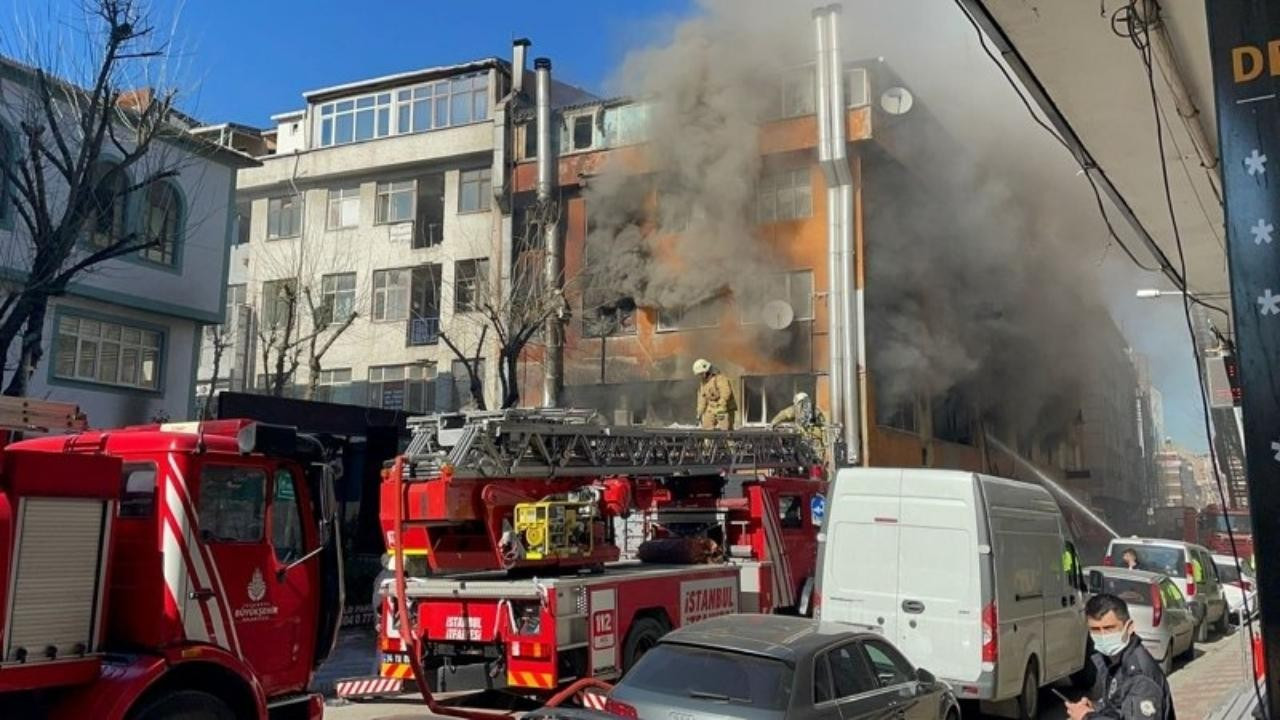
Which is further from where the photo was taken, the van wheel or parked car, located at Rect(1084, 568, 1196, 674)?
parked car, located at Rect(1084, 568, 1196, 674)

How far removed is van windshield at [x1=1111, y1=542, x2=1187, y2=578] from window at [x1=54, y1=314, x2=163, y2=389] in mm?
17675

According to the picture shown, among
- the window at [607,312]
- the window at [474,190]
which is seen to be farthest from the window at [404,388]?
the window at [607,312]

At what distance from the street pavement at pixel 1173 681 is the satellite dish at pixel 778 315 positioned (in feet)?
39.6

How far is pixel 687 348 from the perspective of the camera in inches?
1078

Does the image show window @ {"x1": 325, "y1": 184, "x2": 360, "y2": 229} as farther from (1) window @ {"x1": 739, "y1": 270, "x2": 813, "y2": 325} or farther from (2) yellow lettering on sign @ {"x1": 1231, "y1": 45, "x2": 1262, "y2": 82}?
(2) yellow lettering on sign @ {"x1": 1231, "y1": 45, "x2": 1262, "y2": 82}

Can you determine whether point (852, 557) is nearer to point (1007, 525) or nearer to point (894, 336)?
point (1007, 525)

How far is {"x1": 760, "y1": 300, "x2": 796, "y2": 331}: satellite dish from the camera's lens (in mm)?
25922

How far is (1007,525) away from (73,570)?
7.40 metres

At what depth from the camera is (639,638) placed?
928 centimetres

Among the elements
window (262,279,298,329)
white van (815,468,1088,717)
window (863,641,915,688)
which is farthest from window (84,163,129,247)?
window (863,641,915,688)

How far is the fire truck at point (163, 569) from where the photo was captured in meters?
5.02

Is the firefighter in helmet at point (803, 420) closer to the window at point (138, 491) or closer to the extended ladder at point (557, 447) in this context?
the extended ladder at point (557, 447)

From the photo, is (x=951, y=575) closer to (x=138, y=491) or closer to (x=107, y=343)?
(x=138, y=491)

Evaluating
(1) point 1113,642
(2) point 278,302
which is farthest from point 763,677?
(2) point 278,302
